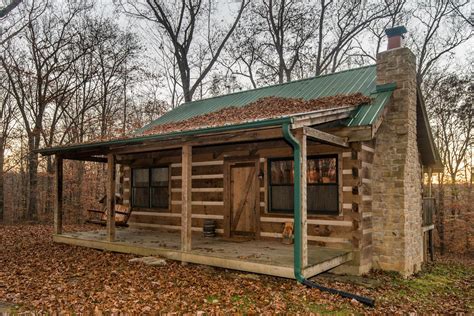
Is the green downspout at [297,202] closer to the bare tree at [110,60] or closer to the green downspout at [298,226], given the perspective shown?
the green downspout at [298,226]

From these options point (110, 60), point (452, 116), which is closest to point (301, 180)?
point (452, 116)

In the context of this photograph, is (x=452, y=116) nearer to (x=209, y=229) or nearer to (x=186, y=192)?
(x=209, y=229)

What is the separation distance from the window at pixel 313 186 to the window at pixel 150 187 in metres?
4.17

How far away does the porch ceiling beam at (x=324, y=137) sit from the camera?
6754 mm

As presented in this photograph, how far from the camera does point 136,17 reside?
79.9 ft

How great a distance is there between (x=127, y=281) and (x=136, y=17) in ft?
70.1

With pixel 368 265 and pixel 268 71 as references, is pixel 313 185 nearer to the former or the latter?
pixel 368 265

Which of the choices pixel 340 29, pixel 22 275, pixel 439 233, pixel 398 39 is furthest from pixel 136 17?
pixel 439 233

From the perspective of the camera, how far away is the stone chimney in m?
8.96

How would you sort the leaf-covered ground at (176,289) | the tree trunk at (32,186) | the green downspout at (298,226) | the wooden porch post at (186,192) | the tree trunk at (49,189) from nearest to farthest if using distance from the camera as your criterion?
the leaf-covered ground at (176,289) → the green downspout at (298,226) → the wooden porch post at (186,192) → the tree trunk at (32,186) → the tree trunk at (49,189)

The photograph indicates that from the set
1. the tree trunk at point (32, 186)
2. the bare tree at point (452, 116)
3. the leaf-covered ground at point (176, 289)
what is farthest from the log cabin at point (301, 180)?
the bare tree at point (452, 116)

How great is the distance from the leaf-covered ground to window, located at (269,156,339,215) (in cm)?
171

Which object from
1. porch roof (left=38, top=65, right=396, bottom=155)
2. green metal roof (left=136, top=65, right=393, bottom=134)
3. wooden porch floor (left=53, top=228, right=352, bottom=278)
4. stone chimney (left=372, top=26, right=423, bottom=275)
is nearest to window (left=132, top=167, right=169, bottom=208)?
wooden porch floor (left=53, top=228, right=352, bottom=278)

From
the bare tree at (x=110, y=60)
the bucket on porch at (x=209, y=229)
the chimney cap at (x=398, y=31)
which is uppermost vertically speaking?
the bare tree at (x=110, y=60)
